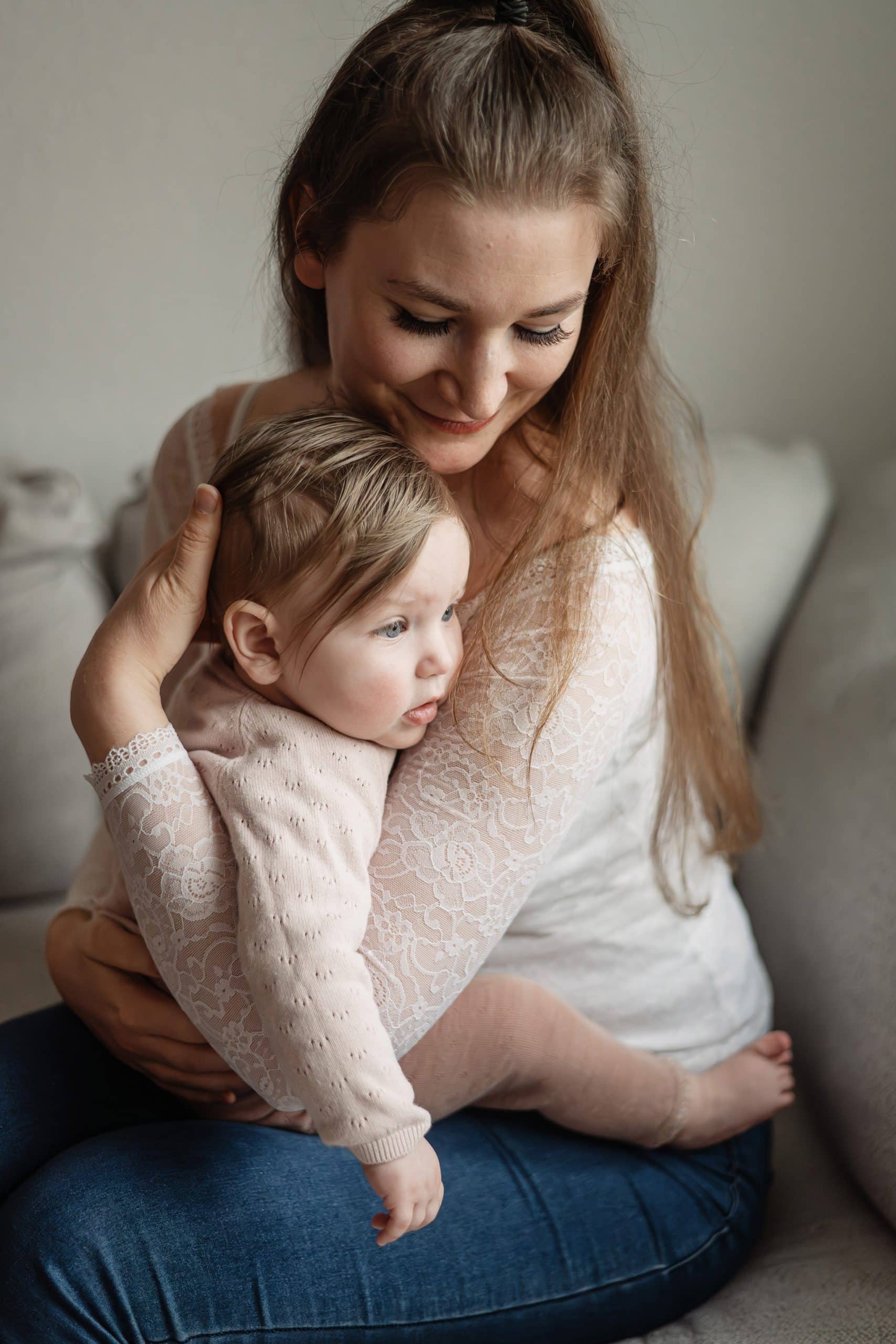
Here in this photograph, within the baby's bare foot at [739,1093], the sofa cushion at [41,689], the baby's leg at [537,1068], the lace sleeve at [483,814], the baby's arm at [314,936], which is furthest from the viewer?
the sofa cushion at [41,689]

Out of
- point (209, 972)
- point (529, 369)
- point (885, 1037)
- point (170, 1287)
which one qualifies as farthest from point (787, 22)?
point (170, 1287)

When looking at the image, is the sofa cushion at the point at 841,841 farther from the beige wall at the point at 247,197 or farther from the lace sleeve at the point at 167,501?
the lace sleeve at the point at 167,501

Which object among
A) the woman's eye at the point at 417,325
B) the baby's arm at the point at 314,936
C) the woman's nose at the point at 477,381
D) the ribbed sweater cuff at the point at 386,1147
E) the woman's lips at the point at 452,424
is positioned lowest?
the ribbed sweater cuff at the point at 386,1147

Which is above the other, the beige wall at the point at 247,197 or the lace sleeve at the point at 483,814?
the beige wall at the point at 247,197

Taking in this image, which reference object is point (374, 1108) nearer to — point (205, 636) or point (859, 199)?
point (205, 636)

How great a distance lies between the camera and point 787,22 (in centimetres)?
150

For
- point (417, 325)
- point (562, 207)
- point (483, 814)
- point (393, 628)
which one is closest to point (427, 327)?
point (417, 325)

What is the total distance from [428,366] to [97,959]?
59 centimetres

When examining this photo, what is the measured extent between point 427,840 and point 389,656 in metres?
0.15

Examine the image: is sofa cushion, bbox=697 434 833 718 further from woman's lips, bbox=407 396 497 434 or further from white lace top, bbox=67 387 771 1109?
woman's lips, bbox=407 396 497 434

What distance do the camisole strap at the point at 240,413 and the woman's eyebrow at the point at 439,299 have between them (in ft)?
1.28

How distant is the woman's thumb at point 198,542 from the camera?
84 cm

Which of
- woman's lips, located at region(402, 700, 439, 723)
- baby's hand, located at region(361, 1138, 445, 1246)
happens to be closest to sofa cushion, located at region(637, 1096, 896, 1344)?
baby's hand, located at region(361, 1138, 445, 1246)

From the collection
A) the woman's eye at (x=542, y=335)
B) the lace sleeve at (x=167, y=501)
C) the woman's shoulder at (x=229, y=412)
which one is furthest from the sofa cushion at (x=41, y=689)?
the woman's eye at (x=542, y=335)
